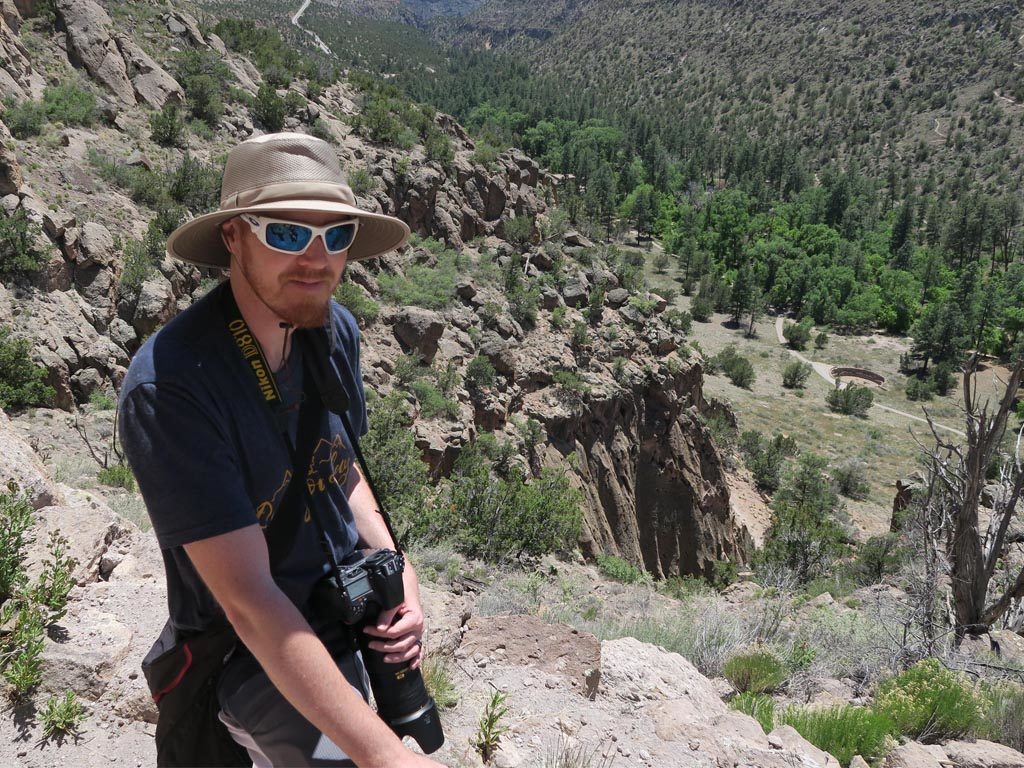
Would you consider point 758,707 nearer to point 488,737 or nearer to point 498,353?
point 488,737

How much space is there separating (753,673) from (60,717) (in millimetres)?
3716

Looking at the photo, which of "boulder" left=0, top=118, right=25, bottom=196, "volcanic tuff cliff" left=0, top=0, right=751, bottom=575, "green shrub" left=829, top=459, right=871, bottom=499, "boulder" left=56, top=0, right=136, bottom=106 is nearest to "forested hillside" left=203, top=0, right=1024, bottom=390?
"volcanic tuff cliff" left=0, top=0, right=751, bottom=575

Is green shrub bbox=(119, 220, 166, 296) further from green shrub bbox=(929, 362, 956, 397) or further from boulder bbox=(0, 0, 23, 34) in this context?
green shrub bbox=(929, 362, 956, 397)

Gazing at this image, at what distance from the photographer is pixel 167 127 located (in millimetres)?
13453

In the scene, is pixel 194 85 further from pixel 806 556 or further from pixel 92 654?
pixel 806 556

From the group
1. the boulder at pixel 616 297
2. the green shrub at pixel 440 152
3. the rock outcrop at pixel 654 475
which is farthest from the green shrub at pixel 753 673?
the green shrub at pixel 440 152

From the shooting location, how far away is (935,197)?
66938 millimetres

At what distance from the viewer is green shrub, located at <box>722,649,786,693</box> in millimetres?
4043

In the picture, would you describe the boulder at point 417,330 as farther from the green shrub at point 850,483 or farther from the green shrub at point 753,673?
the green shrub at point 850,483

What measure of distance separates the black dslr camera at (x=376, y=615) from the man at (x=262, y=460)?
3 centimetres

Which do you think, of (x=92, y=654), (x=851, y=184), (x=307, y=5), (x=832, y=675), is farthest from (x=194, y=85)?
(x=307, y=5)

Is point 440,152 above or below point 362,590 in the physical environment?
below

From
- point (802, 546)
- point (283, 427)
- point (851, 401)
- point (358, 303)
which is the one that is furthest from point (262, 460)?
point (851, 401)

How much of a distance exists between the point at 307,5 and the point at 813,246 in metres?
105
